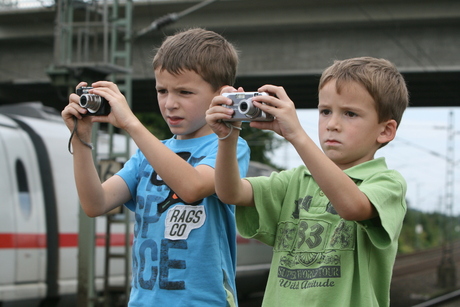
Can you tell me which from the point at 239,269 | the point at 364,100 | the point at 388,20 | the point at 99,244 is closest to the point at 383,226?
the point at 364,100

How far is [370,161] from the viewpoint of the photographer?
83.3 inches

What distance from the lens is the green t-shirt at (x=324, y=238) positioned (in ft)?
6.46

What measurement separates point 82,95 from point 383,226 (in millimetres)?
1097

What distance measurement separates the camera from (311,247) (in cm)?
208

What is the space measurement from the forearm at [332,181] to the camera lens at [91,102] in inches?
29.4

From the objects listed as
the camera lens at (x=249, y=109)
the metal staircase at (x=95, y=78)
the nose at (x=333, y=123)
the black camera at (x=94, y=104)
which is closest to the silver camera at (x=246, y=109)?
the camera lens at (x=249, y=109)

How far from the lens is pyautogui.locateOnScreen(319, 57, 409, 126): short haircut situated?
209 cm

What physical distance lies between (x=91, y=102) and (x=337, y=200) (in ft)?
2.99

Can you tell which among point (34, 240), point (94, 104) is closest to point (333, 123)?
point (94, 104)

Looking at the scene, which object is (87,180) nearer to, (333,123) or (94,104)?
(94,104)

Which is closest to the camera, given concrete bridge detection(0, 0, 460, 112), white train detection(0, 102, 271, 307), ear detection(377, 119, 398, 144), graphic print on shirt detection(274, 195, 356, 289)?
graphic print on shirt detection(274, 195, 356, 289)

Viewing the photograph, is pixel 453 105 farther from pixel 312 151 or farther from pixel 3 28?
pixel 312 151

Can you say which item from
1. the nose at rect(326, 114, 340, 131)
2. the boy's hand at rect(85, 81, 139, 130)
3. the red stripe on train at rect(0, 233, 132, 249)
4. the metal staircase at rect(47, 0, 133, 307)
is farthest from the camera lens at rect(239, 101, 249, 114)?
the metal staircase at rect(47, 0, 133, 307)

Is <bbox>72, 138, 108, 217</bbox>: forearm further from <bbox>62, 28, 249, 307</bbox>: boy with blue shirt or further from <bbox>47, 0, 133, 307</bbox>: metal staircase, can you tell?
<bbox>47, 0, 133, 307</bbox>: metal staircase
